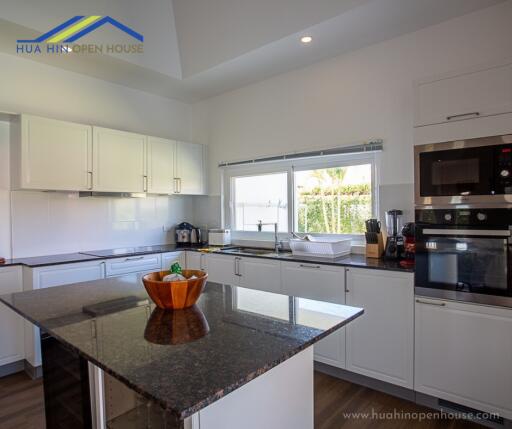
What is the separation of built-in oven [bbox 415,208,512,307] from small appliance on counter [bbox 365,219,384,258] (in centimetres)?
51

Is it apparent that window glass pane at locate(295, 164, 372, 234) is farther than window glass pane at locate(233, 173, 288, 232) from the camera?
No

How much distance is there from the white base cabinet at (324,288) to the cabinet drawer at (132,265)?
145 cm

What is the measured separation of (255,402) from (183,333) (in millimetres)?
338

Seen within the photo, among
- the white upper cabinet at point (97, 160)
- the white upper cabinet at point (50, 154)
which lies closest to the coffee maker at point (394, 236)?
the white upper cabinet at point (97, 160)

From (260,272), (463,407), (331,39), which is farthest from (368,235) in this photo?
(331,39)

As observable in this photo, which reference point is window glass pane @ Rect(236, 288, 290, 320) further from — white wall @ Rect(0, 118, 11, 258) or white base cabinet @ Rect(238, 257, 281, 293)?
white wall @ Rect(0, 118, 11, 258)

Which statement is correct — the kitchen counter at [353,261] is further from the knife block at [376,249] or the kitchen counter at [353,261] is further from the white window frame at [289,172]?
the white window frame at [289,172]

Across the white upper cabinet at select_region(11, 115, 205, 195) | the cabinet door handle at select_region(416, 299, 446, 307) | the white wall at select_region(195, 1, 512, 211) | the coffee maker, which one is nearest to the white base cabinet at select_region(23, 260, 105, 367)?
the white upper cabinet at select_region(11, 115, 205, 195)

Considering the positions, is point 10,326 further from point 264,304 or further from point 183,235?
point 264,304

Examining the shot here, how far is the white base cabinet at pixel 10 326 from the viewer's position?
2725mm

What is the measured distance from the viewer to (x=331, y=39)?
2811 millimetres

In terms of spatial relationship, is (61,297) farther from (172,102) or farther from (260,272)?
(172,102)

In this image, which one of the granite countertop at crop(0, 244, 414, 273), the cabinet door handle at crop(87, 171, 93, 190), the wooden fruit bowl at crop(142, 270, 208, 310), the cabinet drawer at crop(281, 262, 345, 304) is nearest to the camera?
the wooden fruit bowl at crop(142, 270, 208, 310)

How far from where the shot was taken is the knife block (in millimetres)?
2756
